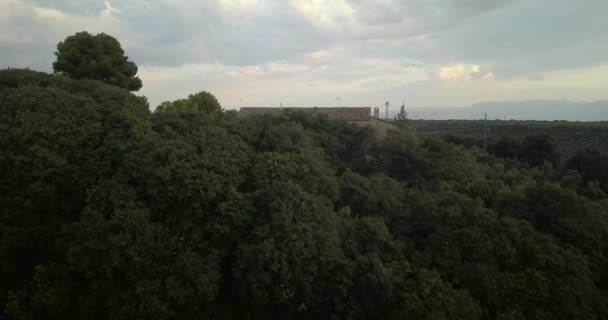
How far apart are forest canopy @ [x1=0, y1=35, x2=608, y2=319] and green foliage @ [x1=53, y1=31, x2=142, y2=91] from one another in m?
5.21

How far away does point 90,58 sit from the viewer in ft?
54.1

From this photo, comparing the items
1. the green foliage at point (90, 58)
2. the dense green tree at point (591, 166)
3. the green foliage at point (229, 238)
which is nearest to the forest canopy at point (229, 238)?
the green foliage at point (229, 238)

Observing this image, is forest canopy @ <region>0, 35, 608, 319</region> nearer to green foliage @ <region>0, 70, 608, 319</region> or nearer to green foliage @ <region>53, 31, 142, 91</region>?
green foliage @ <region>0, 70, 608, 319</region>

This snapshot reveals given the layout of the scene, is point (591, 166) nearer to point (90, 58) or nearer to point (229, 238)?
point (229, 238)

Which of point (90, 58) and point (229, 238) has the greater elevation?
point (90, 58)

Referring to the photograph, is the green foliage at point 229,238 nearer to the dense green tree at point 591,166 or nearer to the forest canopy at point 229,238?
the forest canopy at point 229,238

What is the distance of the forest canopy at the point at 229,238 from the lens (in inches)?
346

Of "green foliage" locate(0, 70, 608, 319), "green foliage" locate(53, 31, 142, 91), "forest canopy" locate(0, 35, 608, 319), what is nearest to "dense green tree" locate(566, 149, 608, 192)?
"green foliage" locate(0, 70, 608, 319)

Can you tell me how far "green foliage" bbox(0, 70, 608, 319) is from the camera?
8781 mm

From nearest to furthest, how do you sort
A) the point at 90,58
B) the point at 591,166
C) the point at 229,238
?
the point at 229,238 → the point at 90,58 → the point at 591,166

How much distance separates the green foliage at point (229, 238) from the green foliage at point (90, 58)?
4944 mm

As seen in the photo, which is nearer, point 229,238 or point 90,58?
point 229,238

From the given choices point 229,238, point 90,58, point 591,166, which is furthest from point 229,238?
point 591,166

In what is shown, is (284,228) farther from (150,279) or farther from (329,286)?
(150,279)
